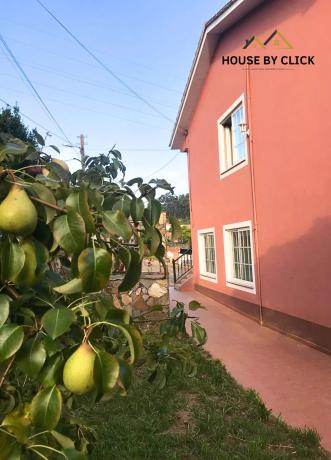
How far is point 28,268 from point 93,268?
0.60 ft

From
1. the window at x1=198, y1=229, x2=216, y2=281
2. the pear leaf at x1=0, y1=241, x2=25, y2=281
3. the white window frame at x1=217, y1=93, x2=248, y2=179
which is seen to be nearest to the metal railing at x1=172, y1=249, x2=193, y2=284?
the window at x1=198, y1=229, x2=216, y2=281

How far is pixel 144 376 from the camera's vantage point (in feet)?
18.8

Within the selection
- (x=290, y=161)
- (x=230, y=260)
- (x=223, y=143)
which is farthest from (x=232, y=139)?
(x=290, y=161)

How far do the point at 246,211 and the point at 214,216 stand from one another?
2.62 m

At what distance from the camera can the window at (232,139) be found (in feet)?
31.4

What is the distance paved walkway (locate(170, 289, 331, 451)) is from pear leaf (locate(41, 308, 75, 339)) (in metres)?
3.57

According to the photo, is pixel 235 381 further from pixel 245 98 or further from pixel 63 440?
pixel 245 98

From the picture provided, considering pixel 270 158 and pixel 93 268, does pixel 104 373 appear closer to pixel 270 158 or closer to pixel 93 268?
pixel 93 268

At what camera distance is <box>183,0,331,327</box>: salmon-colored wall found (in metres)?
6.26

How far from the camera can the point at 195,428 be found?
164 inches

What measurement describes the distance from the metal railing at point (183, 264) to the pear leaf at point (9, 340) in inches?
598

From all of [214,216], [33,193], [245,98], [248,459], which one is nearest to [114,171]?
[33,193]

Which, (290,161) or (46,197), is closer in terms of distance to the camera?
(46,197)

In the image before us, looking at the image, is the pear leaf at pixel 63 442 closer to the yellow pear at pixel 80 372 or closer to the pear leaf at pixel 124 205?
the yellow pear at pixel 80 372
